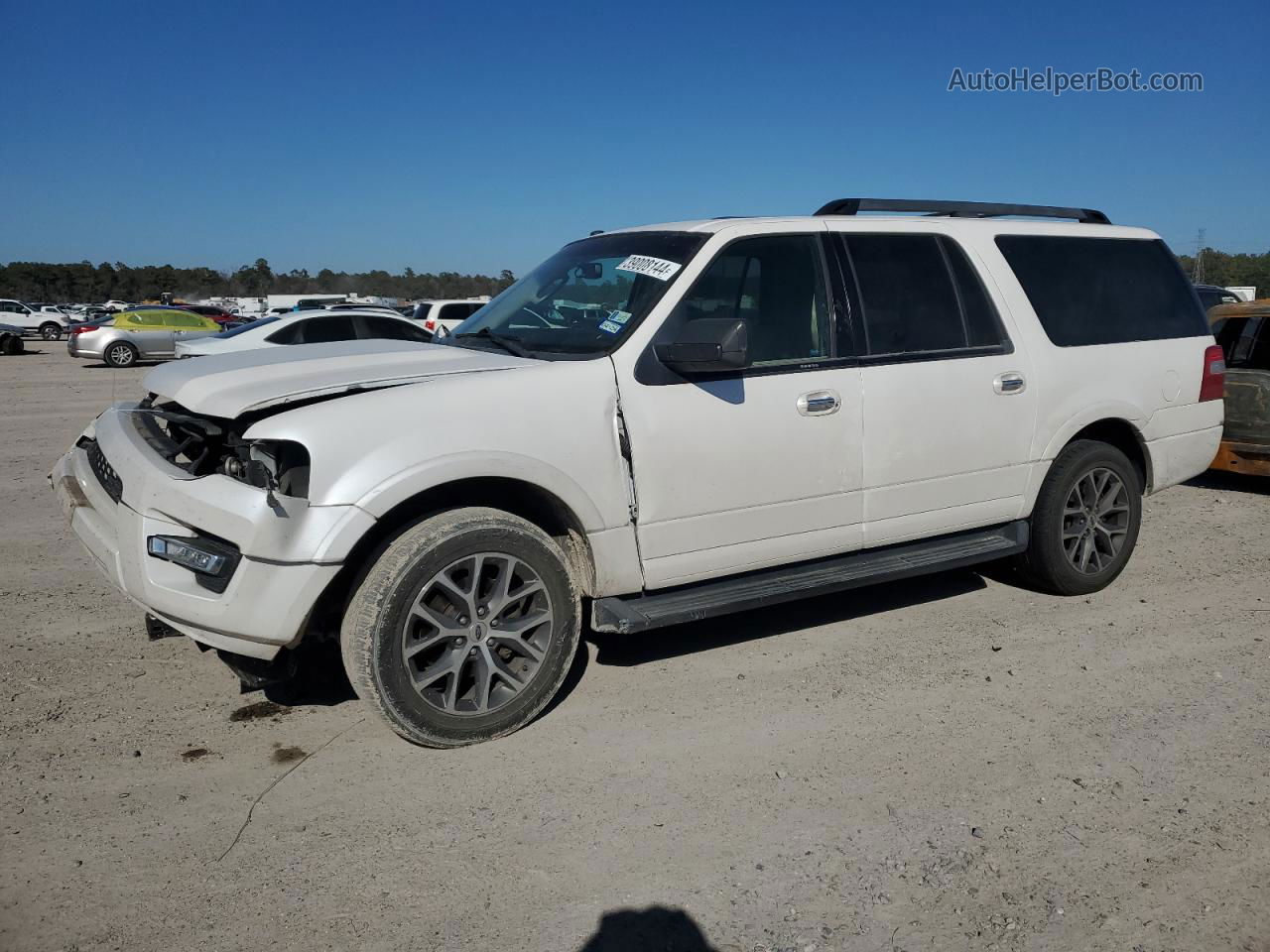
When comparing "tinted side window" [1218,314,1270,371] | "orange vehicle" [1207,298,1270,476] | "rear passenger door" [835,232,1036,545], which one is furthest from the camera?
"tinted side window" [1218,314,1270,371]

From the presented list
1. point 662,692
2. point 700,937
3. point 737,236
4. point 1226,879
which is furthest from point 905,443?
point 700,937

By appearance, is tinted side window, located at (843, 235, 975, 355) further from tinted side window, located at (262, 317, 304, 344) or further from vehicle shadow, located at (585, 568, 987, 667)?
tinted side window, located at (262, 317, 304, 344)

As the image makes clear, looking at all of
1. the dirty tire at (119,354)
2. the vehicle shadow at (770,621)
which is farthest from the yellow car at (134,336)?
the vehicle shadow at (770,621)

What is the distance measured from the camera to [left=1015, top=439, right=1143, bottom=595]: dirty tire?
5.32 m

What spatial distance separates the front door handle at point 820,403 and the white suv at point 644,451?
0.05 feet

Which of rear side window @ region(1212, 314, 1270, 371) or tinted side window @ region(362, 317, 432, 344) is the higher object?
tinted side window @ region(362, 317, 432, 344)

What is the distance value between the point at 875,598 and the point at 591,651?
178cm

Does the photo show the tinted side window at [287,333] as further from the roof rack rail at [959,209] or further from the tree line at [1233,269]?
the tree line at [1233,269]

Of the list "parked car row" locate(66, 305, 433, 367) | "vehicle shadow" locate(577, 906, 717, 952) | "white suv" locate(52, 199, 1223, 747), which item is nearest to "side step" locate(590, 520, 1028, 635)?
"white suv" locate(52, 199, 1223, 747)

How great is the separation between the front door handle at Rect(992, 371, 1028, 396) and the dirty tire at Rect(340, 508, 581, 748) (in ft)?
8.21

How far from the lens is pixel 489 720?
3.78 meters

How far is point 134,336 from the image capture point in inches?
1006

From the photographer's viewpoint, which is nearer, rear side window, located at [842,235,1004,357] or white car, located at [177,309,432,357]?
rear side window, located at [842,235,1004,357]

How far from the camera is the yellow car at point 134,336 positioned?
25.1 m
